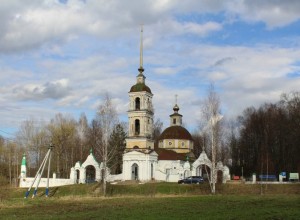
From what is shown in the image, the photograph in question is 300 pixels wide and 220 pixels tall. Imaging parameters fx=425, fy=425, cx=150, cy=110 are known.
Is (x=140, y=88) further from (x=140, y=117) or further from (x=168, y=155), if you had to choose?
(x=168, y=155)

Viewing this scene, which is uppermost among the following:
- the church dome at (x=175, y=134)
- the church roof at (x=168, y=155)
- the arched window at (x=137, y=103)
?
the arched window at (x=137, y=103)

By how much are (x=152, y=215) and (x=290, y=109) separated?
54.1 meters

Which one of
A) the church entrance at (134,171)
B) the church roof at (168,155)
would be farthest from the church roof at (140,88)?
the church entrance at (134,171)

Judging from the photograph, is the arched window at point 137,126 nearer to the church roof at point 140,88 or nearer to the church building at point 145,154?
the church building at point 145,154

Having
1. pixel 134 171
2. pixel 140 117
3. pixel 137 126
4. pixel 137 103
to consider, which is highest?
pixel 137 103

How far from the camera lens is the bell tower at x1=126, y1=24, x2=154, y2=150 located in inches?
2343

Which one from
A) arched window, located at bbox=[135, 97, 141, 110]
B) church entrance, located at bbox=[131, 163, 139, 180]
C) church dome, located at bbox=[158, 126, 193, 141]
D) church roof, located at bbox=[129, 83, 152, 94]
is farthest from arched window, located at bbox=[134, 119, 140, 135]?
church dome, located at bbox=[158, 126, 193, 141]

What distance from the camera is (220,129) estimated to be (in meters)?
44.7

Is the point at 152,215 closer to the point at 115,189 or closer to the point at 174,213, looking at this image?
the point at 174,213

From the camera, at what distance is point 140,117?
60.0 metres

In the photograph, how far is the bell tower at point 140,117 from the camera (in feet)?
195

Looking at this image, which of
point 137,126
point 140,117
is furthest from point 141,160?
point 140,117

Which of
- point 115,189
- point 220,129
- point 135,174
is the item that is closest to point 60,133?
point 135,174

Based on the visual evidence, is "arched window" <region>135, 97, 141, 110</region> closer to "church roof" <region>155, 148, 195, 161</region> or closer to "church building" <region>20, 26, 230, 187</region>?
"church building" <region>20, 26, 230, 187</region>
